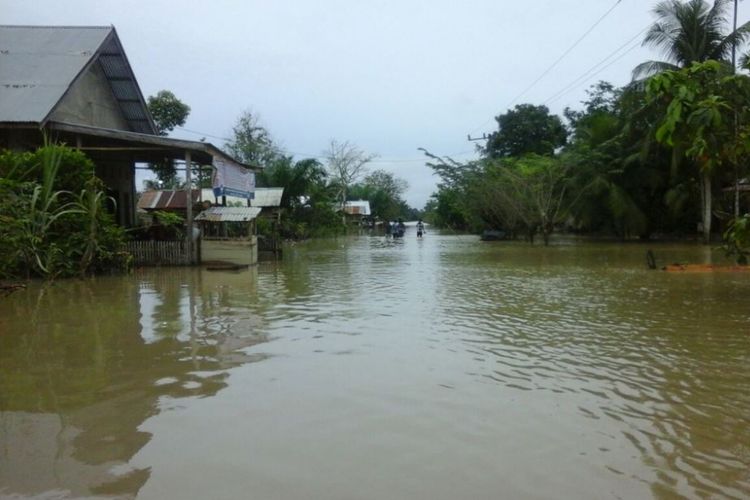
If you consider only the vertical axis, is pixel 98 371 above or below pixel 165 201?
below

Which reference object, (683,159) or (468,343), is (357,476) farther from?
(683,159)

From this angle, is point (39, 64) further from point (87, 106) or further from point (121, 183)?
point (121, 183)

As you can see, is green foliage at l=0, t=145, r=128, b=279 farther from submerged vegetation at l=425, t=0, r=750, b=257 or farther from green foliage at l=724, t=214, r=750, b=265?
submerged vegetation at l=425, t=0, r=750, b=257

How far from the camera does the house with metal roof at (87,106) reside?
15497mm

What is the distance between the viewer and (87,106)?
18.5 metres

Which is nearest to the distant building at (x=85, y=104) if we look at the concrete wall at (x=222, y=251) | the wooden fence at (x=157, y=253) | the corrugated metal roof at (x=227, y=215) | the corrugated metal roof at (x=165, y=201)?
the corrugated metal roof at (x=227, y=215)

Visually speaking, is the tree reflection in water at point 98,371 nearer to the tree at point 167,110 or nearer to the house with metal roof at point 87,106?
the house with metal roof at point 87,106

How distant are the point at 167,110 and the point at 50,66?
17691 millimetres

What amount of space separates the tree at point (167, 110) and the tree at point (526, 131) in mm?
26243

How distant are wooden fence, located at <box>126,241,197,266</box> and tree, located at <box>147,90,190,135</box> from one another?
19.4 metres

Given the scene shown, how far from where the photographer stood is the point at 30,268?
1341cm

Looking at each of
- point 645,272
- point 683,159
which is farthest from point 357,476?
point 683,159

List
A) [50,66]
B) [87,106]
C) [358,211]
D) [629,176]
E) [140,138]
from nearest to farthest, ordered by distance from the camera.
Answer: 1. [140,138]
2. [50,66]
3. [87,106]
4. [629,176]
5. [358,211]

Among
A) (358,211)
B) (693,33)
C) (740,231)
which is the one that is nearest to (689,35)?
(693,33)
